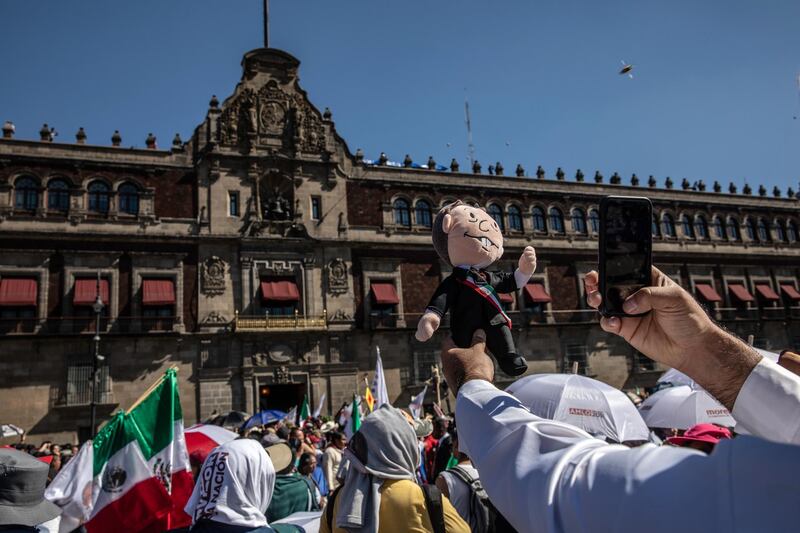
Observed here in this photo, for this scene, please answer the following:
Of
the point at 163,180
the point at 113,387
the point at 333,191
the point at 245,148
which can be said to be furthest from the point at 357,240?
the point at 113,387

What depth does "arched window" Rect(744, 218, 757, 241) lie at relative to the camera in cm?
3422

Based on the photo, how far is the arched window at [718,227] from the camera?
33.2 m

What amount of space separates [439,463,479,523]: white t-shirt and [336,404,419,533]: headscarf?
0.42 metres

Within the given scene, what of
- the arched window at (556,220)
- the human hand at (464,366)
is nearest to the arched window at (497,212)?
the arched window at (556,220)

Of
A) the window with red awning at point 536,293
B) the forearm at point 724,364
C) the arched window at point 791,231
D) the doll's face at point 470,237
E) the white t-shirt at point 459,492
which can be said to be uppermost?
the arched window at point 791,231

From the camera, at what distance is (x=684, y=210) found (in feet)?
107

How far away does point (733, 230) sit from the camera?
33.9 metres

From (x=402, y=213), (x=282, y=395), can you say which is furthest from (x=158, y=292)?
(x=402, y=213)

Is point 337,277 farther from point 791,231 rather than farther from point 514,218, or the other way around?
point 791,231

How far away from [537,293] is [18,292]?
21.4m

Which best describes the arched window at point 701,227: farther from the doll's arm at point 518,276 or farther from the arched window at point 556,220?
the doll's arm at point 518,276

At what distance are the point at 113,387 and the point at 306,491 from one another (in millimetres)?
18297

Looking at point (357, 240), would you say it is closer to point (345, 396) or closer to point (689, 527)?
point (345, 396)

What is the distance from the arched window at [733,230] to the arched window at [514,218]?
14055 millimetres
